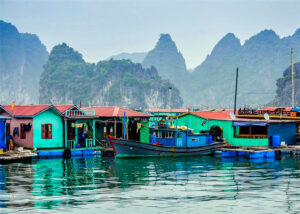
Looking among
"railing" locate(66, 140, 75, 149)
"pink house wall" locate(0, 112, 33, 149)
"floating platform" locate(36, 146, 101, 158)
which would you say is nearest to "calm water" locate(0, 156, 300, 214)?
"floating platform" locate(36, 146, 101, 158)

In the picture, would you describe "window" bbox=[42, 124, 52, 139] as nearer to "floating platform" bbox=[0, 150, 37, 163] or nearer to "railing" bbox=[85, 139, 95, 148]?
"floating platform" bbox=[0, 150, 37, 163]

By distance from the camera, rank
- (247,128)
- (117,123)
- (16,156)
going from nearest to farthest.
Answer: (16,156) < (247,128) < (117,123)

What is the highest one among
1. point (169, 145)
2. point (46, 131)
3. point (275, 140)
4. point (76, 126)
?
point (76, 126)

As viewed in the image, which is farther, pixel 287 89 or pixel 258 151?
pixel 287 89

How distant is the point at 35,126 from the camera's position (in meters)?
31.1

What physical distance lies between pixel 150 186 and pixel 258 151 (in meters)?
14.0

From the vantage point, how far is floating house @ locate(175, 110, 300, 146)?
115ft

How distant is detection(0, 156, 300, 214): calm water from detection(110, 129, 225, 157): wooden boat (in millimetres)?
1589

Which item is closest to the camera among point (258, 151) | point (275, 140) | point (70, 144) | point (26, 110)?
point (258, 151)

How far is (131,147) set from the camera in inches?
1233

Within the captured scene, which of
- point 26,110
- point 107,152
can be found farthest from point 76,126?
point 26,110

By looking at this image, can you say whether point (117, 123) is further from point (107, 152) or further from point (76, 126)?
point (76, 126)

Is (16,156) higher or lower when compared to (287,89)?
lower

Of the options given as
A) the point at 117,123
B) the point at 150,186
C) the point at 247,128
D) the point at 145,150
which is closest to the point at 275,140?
the point at 247,128
